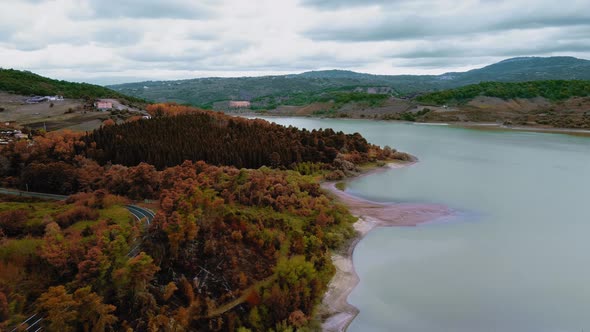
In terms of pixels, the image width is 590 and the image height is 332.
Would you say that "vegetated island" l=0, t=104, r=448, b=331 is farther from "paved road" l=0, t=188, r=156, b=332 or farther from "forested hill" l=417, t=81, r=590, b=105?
"forested hill" l=417, t=81, r=590, b=105

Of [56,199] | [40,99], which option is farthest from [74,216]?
[40,99]

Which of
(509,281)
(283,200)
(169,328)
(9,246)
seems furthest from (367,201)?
(9,246)

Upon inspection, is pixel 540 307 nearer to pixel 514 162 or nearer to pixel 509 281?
pixel 509 281

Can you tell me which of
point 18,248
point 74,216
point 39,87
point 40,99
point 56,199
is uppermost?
point 39,87

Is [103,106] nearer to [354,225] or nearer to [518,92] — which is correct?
[354,225]

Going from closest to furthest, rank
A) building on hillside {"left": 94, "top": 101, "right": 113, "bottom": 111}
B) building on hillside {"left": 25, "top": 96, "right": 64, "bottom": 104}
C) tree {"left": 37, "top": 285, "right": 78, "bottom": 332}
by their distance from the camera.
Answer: tree {"left": 37, "top": 285, "right": 78, "bottom": 332}
building on hillside {"left": 94, "top": 101, "right": 113, "bottom": 111}
building on hillside {"left": 25, "top": 96, "right": 64, "bottom": 104}

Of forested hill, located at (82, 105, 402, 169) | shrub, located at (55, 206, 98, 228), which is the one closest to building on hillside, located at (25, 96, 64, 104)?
forested hill, located at (82, 105, 402, 169)

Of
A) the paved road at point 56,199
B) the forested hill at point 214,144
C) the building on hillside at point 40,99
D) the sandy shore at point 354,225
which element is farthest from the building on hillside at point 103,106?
the sandy shore at point 354,225

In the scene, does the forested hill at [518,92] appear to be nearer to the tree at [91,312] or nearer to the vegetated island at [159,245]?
the vegetated island at [159,245]
